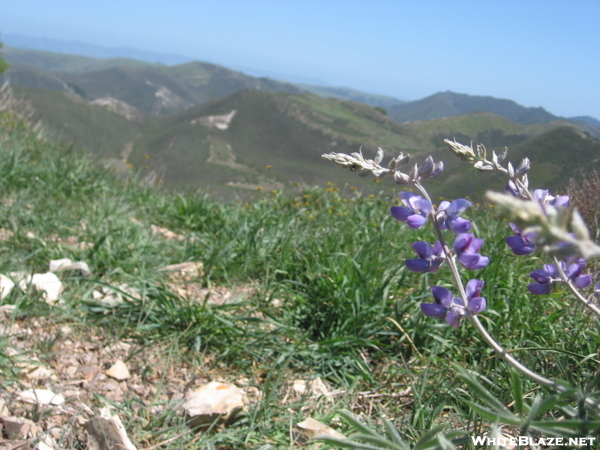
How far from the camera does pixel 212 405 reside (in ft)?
6.66

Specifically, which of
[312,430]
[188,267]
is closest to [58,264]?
[188,267]

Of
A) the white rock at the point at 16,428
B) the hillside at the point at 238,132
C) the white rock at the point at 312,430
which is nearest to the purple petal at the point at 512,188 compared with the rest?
the white rock at the point at 312,430

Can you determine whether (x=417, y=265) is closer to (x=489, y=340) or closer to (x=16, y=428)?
(x=489, y=340)

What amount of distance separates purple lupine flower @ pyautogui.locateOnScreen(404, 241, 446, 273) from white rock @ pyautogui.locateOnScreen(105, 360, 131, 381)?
1.82 meters

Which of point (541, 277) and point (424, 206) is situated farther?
point (541, 277)

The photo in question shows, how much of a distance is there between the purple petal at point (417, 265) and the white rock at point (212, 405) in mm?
1324

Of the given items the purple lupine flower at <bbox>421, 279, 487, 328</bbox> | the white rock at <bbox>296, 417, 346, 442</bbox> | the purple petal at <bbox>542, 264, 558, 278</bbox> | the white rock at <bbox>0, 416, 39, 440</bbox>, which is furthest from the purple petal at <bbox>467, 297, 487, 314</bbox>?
the white rock at <bbox>0, 416, 39, 440</bbox>

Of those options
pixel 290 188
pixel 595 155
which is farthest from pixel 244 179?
pixel 595 155

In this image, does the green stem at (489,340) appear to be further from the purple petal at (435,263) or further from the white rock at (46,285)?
the white rock at (46,285)

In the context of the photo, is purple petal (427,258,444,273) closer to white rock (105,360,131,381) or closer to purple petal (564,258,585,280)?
purple petal (564,258,585,280)

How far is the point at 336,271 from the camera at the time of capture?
290cm

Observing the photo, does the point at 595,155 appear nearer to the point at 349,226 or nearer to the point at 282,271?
the point at 349,226

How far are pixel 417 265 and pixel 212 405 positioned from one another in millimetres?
1388

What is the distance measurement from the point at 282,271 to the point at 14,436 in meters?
1.74
